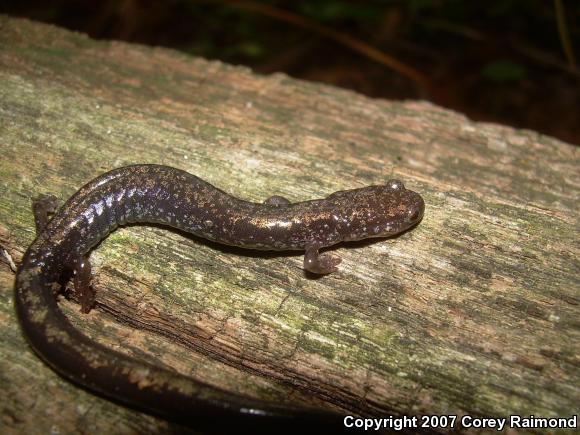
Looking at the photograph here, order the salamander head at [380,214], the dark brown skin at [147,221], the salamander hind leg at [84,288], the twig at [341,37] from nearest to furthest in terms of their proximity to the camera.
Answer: the dark brown skin at [147,221], the salamander hind leg at [84,288], the salamander head at [380,214], the twig at [341,37]

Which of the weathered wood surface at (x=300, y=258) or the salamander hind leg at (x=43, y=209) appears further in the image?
the salamander hind leg at (x=43, y=209)

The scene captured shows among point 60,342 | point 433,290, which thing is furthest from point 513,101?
point 60,342

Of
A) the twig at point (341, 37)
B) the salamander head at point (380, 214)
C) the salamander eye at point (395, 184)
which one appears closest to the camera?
the salamander head at point (380, 214)

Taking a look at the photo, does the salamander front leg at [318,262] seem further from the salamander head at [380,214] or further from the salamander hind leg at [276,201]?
the salamander hind leg at [276,201]

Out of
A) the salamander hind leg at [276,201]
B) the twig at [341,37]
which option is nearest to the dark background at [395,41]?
the twig at [341,37]

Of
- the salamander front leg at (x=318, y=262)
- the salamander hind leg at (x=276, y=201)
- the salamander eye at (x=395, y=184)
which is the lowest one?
the salamander front leg at (x=318, y=262)

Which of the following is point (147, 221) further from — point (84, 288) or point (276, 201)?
point (276, 201)

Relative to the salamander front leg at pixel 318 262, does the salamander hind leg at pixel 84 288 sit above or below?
below

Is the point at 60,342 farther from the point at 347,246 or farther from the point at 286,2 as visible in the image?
the point at 286,2
